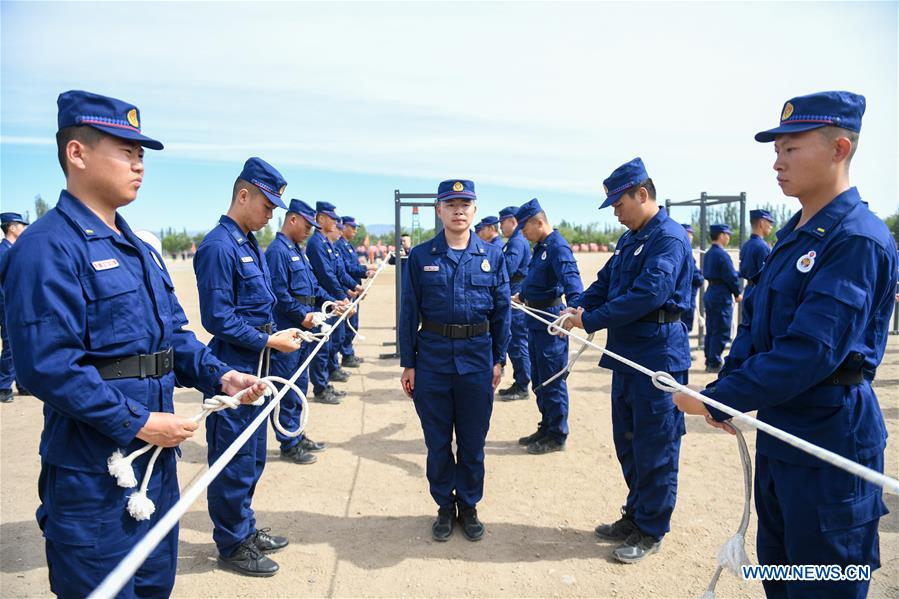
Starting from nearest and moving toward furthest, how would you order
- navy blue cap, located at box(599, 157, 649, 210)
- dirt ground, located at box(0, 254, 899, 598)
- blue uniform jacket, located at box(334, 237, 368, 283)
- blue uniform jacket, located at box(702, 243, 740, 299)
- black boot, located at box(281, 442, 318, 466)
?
dirt ground, located at box(0, 254, 899, 598), navy blue cap, located at box(599, 157, 649, 210), black boot, located at box(281, 442, 318, 466), blue uniform jacket, located at box(702, 243, 740, 299), blue uniform jacket, located at box(334, 237, 368, 283)

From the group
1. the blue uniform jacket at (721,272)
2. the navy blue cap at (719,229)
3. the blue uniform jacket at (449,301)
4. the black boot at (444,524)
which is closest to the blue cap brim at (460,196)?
the blue uniform jacket at (449,301)

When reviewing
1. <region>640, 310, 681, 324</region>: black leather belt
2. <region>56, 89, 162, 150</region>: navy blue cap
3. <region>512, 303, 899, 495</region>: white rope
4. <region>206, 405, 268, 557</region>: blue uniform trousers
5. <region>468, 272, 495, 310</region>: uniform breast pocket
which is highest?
<region>56, 89, 162, 150</region>: navy blue cap

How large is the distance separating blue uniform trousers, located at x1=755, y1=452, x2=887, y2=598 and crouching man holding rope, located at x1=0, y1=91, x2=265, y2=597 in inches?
94.7

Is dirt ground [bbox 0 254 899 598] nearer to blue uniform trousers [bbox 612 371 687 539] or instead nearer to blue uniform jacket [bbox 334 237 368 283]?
blue uniform trousers [bbox 612 371 687 539]

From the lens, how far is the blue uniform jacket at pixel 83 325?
1.96 metres

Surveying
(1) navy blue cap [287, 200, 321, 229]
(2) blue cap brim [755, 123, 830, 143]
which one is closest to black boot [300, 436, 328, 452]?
(1) navy blue cap [287, 200, 321, 229]

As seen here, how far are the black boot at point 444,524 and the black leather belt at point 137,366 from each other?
247 cm

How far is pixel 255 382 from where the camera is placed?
8.88 ft

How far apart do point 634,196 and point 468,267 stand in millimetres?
1280

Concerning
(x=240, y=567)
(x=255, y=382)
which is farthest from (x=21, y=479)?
(x=255, y=382)

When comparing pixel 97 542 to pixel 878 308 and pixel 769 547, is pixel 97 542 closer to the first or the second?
pixel 769 547

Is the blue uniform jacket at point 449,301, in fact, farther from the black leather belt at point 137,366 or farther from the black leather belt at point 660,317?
the black leather belt at point 137,366

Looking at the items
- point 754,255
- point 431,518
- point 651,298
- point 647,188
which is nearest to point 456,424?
point 431,518

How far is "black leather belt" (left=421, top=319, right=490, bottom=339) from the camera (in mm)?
4129
